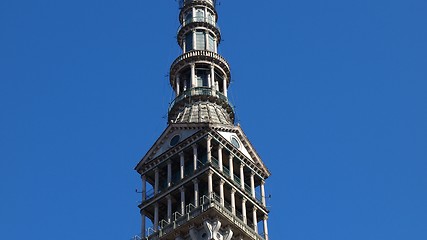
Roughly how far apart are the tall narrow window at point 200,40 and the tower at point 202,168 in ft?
6.69

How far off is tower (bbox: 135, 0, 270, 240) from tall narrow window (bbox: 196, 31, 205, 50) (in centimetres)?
204

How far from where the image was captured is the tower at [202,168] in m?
91.4

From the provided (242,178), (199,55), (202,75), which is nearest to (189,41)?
(199,55)

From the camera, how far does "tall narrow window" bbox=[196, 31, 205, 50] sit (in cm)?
11519

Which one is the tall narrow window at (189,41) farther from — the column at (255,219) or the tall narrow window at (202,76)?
the column at (255,219)

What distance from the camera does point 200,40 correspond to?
117 meters

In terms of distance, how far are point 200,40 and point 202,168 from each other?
26.3 m

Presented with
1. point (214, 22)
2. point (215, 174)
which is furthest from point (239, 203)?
point (214, 22)

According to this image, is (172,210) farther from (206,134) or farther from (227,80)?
(227,80)

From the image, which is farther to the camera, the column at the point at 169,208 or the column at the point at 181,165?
the column at the point at 181,165

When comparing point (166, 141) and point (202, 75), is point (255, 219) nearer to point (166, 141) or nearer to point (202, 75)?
point (166, 141)

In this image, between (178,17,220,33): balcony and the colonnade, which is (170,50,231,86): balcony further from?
the colonnade

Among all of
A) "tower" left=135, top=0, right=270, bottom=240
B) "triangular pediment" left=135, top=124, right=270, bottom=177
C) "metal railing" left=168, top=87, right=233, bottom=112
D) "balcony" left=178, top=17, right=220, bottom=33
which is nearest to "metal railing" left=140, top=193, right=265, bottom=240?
"tower" left=135, top=0, right=270, bottom=240

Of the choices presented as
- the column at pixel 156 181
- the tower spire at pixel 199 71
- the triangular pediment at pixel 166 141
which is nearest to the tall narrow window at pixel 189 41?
the tower spire at pixel 199 71
